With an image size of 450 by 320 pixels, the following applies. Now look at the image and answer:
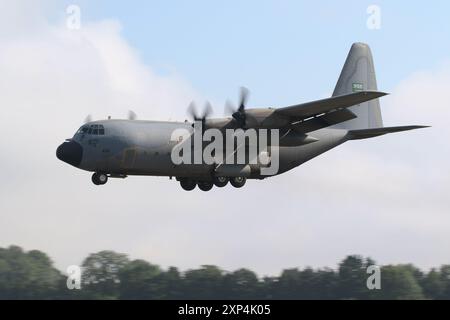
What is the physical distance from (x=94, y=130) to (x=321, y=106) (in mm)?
8798

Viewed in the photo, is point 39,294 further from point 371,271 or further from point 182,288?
point 371,271

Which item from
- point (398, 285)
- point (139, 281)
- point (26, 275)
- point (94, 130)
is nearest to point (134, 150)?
point (94, 130)

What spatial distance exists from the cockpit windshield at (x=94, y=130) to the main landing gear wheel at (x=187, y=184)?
15.1ft

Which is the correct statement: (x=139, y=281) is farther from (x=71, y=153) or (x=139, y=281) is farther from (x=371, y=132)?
(x=371, y=132)

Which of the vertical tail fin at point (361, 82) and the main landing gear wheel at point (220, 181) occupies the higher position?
the vertical tail fin at point (361, 82)

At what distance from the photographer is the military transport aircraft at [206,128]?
36656mm

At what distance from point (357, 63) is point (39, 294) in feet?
58.2

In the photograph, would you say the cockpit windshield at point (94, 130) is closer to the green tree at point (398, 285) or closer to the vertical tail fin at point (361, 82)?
the vertical tail fin at point (361, 82)

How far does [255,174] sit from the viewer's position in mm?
39625

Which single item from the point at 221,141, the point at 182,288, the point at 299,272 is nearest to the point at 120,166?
the point at 221,141

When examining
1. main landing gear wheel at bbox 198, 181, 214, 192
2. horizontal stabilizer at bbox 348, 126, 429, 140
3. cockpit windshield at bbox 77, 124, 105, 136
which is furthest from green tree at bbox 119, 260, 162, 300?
horizontal stabilizer at bbox 348, 126, 429, 140

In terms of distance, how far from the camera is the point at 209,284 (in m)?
42.7

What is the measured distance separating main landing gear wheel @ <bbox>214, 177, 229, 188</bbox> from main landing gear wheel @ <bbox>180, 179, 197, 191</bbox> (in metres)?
1.11

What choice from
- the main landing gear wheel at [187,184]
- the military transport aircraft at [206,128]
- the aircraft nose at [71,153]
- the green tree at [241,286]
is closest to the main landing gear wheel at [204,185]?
the military transport aircraft at [206,128]
